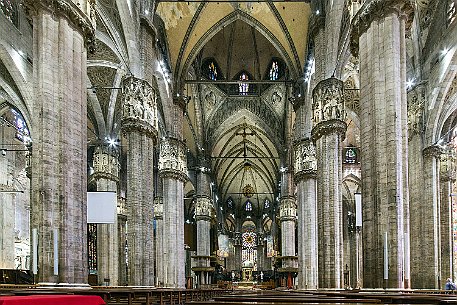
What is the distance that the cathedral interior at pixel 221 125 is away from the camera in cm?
1415

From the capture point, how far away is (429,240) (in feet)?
79.6

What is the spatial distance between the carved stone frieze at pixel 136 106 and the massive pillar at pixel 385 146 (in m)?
12.1

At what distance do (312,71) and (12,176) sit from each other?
19665 mm

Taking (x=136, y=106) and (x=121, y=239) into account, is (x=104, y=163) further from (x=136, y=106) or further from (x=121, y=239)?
(x=136, y=106)

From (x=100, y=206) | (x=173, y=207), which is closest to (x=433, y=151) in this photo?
(x=173, y=207)

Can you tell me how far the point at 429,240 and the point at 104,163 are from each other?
61.9ft

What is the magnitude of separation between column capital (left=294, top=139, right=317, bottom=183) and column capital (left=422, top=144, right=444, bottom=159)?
25.1ft

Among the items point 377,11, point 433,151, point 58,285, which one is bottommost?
point 58,285

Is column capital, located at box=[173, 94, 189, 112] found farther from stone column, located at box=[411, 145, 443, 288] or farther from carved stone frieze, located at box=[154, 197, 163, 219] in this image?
stone column, located at box=[411, 145, 443, 288]

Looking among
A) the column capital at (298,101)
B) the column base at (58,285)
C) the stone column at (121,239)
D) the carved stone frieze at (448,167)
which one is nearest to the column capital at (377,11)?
the column base at (58,285)

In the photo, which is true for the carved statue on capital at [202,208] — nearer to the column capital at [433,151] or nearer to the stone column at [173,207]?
the stone column at [173,207]

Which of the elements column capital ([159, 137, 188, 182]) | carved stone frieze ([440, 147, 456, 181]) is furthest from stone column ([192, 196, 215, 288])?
carved stone frieze ([440, 147, 456, 181])

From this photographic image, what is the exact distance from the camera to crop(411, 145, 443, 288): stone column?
24.2 meters

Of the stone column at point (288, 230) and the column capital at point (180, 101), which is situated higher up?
the column capital at point (180, 101)
